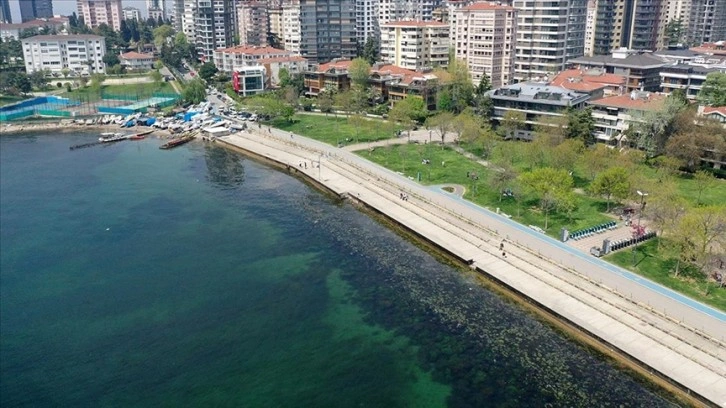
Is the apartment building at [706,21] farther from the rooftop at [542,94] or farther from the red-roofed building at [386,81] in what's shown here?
the rooftop at [542,94]

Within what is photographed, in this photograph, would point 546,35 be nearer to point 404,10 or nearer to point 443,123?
point 443,123

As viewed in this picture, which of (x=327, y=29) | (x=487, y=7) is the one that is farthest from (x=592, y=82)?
(x=327, y=29)

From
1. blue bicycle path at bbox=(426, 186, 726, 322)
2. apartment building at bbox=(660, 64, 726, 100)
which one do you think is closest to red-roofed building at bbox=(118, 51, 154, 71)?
apartment building at bbox=(660, 64, 726, 100)

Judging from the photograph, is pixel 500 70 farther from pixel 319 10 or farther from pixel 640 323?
pixel 640 323

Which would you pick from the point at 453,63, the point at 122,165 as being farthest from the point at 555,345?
the point at 453,63

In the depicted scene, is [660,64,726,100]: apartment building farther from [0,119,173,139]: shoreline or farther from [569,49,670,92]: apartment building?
[0,119,173,139]: shoreline

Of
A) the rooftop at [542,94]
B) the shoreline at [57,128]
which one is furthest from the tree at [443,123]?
the shoreline at [57,128]
